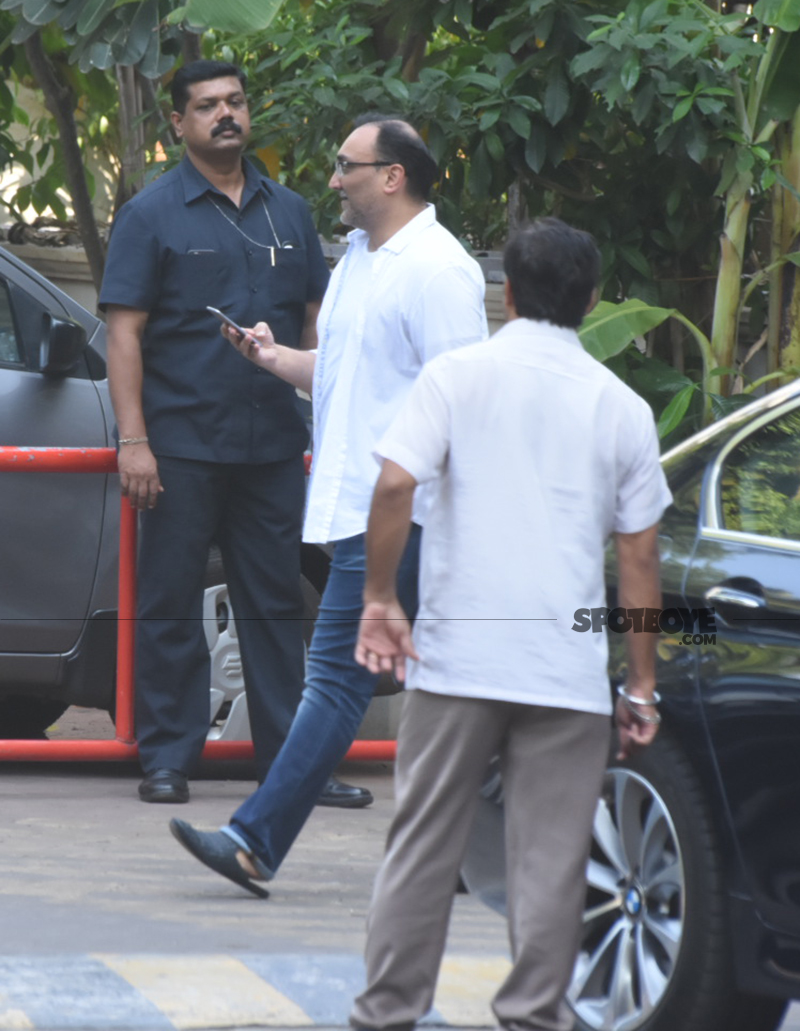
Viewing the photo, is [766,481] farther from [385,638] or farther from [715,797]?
[385,638]

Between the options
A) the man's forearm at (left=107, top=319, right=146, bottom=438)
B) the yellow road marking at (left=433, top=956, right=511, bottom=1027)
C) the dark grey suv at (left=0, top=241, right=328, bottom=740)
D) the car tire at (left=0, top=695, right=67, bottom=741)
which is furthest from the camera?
the car tire at (left=0, top=695, right=67, bottom=741)

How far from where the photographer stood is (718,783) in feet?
11.9

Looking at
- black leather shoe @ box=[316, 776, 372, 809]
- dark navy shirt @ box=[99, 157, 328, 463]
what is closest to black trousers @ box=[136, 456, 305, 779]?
dark navy shirt @ box=[99, 157, 328, 463]

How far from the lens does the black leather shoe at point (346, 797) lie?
6.12 metres

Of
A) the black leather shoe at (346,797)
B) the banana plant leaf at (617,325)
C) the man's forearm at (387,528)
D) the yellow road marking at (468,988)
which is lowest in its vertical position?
the black leather shoe at (346,797)

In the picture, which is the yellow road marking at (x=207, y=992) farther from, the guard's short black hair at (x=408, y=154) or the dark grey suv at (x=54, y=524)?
the dark grey suv at (x=54, y=524)

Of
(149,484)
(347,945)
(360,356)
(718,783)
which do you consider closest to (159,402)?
(149,484)

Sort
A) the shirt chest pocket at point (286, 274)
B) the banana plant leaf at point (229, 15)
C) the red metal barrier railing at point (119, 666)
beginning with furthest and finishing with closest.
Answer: the banana plant leaf at point (229, 15), the red metal barrier railing at point (119, 666), the shirt chest pocket at point (286, 274)

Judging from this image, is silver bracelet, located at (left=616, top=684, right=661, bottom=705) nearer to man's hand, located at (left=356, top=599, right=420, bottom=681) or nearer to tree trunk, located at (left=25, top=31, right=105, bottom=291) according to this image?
man's hand, located at (left=356, top=599, right=420, bottom=681)

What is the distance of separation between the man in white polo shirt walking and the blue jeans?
1.18 m

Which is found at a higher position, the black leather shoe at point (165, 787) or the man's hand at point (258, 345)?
the man's hand at point (258, 345)

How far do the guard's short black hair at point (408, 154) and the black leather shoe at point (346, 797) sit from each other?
214 centimetres

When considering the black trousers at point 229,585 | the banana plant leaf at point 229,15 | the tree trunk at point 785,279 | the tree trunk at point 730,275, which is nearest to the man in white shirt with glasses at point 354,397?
the black trousers at point 229,585

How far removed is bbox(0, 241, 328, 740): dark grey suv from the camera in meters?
6.48
